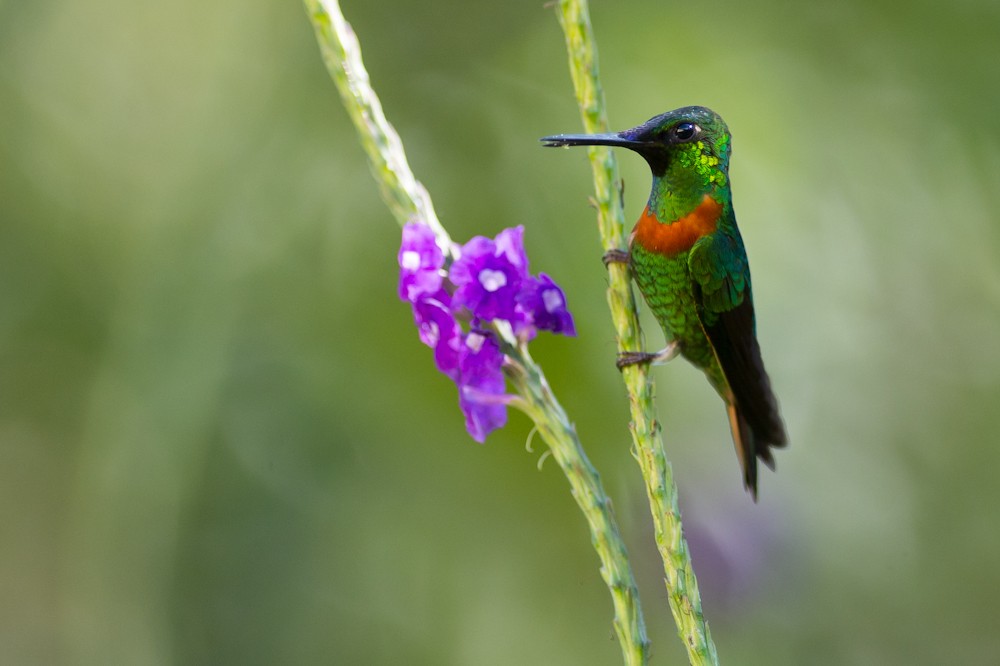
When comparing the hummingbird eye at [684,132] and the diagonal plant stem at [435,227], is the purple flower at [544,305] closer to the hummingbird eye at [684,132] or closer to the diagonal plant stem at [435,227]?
the diagonal plant stem at [435,227]

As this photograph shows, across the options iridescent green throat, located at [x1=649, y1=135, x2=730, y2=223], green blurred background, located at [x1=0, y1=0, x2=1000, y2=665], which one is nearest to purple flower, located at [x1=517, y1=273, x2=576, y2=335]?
iridescent green throat, located at [x1=649, y1=135, x2=730, y2=223]

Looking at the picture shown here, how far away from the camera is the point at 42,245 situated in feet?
18.1

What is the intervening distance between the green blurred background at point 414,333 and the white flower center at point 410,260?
283cm

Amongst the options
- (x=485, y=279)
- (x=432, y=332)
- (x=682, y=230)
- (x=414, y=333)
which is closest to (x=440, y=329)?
(x=432, y=332)

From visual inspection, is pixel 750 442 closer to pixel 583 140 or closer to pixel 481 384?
pixel 481 384

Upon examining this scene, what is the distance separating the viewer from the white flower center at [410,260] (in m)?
1.64

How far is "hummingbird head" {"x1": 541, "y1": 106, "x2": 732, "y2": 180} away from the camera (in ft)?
6.69

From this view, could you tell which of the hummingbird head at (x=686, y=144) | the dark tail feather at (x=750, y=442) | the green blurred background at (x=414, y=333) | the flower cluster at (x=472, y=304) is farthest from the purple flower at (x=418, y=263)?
the green blurred background at (x=414, y=333)

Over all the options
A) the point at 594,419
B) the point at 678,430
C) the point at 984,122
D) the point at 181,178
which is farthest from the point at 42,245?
the point at 984,122

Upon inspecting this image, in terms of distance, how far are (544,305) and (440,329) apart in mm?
216

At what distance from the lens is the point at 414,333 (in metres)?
4.78

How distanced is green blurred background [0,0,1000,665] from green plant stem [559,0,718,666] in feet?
8.48

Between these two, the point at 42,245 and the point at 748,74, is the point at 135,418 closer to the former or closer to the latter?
the point at 42,245

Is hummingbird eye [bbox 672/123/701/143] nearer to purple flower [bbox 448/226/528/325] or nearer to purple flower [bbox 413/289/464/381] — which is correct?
purple flower [bbox 448/226/528/325]
